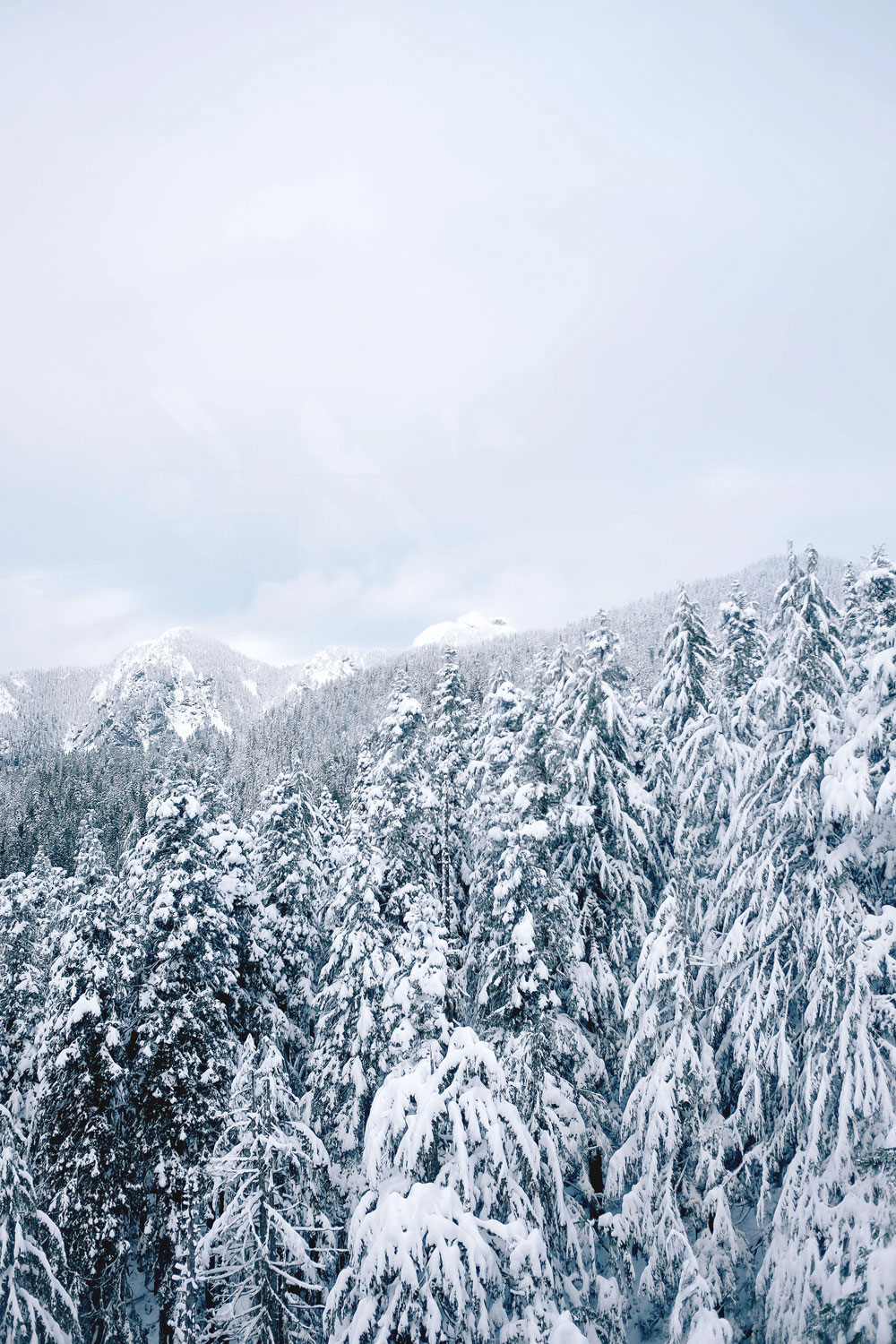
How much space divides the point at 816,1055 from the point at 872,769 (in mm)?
4659

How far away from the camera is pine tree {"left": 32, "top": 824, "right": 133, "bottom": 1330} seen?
1455cm

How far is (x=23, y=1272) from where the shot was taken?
9.12 meters

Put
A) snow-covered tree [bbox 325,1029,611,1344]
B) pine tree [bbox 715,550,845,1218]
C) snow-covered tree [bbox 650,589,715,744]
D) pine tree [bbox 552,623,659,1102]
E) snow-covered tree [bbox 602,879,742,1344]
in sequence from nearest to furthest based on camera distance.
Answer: snow-covered tree [bbox 325,1029,611,1344], snow-covered tree [bbox 602,879,742,1344], pine tree [bbox 715,550,845,1218], pine tree [bbox 552,623,659,1102], snow-covered tree [bbox 650,589,715,744]

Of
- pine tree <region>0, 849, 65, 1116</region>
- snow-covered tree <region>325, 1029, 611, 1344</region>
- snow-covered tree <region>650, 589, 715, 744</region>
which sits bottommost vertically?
pine tree <region>0, 849, 65, 1116</region>

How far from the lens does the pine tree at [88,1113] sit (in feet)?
47.8

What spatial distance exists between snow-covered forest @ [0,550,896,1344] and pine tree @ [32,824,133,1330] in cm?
7

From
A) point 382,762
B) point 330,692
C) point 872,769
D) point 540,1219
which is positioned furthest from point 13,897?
point 330,692

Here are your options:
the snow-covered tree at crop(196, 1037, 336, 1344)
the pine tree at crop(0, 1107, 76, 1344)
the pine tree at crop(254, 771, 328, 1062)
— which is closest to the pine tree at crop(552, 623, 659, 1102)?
the snow-covered tree at crop(196, 1037, 336, 1344)

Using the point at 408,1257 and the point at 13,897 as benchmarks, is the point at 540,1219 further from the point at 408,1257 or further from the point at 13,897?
the point at 13,897

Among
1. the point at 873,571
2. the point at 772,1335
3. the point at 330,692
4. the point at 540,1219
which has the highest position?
the point at 330,692

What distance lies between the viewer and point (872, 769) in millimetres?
9914

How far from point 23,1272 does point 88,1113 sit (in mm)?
6604

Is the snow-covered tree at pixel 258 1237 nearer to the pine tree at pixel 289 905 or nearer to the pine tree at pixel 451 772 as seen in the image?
the pine tree at pixel 289 905

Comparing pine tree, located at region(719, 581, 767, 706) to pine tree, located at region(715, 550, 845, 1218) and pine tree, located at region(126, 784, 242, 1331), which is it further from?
pine tree, located at region(126, 784, 242, 1331)
